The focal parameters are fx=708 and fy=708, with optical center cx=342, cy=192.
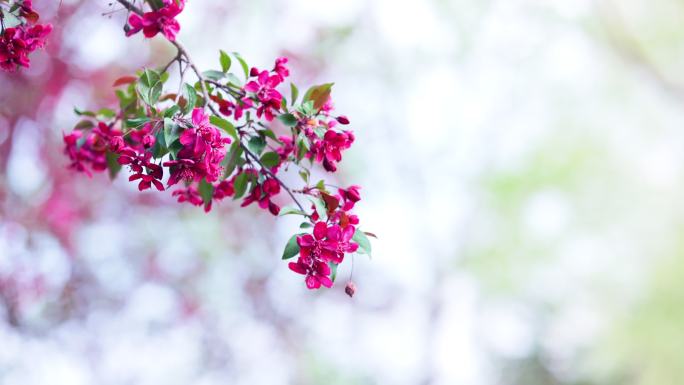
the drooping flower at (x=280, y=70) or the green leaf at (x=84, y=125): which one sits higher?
the green leaf at (x=84, y=125)

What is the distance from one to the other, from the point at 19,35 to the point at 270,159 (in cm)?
29

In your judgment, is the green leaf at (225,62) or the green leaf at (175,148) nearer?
the green leaf at (175,148)

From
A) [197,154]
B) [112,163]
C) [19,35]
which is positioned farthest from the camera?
[112,163]

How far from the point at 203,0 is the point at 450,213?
1.73 metres

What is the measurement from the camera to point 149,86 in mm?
708

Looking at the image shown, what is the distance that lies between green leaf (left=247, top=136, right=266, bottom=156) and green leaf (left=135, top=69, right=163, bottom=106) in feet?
0.35

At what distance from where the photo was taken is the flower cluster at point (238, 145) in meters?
0.64

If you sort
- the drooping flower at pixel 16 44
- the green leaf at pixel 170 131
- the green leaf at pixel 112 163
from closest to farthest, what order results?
the green leaf at pixel 170 131, the drooping flower at pixel 16 44, the green leaf at pixel 112 163

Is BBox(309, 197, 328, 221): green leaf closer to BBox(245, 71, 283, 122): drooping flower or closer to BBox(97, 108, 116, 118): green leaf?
BBox(245, 71, 283, 122): drooping flower

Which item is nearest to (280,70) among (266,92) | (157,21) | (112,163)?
(266,92)

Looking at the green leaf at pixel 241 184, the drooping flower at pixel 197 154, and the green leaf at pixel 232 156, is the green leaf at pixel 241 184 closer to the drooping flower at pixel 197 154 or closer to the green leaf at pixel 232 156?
the green leaf at pixel 232 156

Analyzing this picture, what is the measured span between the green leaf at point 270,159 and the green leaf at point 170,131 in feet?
0.51

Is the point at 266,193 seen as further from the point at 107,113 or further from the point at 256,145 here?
the point at 107,113

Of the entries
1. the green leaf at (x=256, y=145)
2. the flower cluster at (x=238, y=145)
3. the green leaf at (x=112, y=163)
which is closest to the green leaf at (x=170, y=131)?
the flower cluster at (x=238, y=145)
